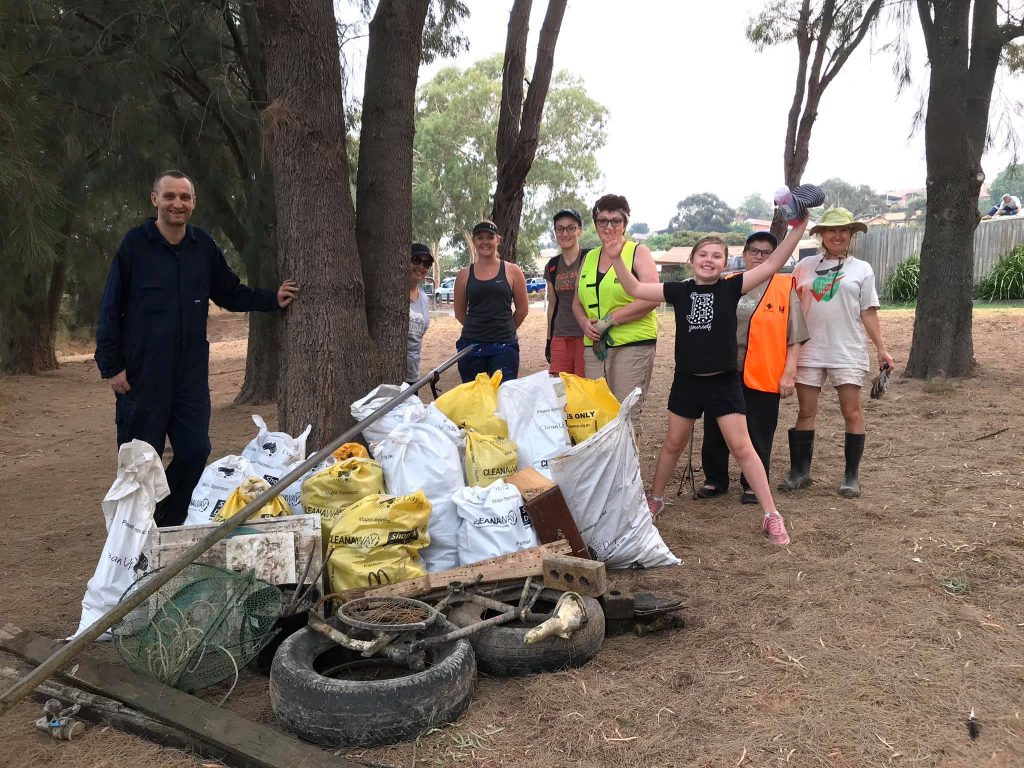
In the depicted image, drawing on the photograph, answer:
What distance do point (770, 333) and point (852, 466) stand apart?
96cm

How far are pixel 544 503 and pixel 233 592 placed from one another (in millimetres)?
1240

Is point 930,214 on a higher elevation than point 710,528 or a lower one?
higher

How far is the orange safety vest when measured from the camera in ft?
14.1

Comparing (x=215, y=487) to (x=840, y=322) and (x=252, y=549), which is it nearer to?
(x=252, y=549)

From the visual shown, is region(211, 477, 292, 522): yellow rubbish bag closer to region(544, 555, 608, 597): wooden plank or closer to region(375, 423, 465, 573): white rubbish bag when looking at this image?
region(375, 423, 465, 573): white rubbish bag

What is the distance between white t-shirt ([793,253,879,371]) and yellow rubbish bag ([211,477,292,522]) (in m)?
2.97

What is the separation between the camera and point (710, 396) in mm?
3840

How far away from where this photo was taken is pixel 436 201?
35.8 meters

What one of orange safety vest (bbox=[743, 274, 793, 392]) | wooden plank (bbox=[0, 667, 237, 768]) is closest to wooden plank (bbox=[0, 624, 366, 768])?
wooden plank (bbox=[0, 667, 237, 768])

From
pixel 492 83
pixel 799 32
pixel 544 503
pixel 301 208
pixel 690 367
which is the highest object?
pixel 492 83

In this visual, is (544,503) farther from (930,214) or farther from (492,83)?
(492,83)

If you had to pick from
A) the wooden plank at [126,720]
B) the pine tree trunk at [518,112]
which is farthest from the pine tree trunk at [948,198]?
A: the wooden plank at [126,720]

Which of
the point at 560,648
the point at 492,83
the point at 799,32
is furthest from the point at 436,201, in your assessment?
the point at 560,648

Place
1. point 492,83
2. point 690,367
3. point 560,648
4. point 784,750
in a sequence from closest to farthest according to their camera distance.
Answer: point 784,750 → point 560,648 → point 690,367 → point 492,83
